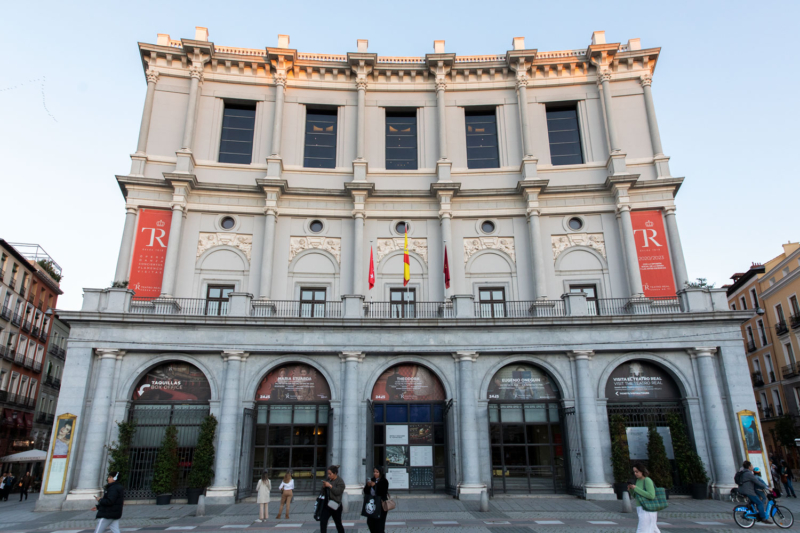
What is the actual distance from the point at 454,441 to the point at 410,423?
1.85 m

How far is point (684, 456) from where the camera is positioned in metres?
20.0

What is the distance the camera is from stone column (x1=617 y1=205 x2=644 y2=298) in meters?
25.2

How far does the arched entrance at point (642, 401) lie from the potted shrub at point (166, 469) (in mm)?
16096

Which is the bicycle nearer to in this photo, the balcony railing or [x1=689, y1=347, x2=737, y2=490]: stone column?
[x1=689, y1=347, x2=737, y2=490]: stone column

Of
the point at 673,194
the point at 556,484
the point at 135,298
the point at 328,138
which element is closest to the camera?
the point at 556,484

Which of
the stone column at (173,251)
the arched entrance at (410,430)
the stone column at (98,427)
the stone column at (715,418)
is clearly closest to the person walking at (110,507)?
the stone column at (98,427)

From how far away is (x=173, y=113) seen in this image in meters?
28.8

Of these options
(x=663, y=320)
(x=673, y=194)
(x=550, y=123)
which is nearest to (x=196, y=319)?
(x=663, y=320)

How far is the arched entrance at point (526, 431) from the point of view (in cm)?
2073

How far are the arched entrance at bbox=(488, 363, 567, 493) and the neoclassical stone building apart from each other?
0.08 meters

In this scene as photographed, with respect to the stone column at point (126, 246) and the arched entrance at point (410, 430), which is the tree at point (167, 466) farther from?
the stone column at point (126, 246)

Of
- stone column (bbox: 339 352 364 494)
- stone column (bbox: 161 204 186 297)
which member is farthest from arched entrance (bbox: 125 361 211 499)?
stone column (bbox: 339 352 364 494)

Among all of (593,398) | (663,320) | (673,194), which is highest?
(673,194)

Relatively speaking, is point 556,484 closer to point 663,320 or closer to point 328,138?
point 663,320
